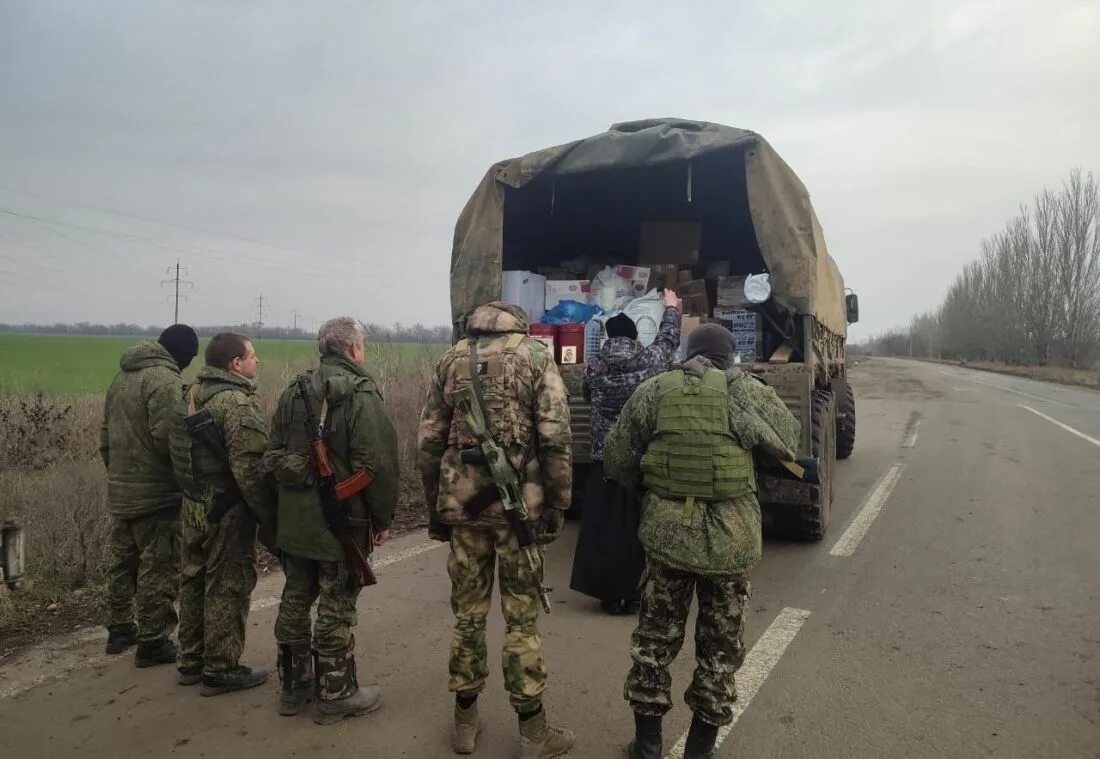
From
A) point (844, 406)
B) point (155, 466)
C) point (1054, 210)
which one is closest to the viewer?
point (155, 466)

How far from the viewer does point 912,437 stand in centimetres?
1238

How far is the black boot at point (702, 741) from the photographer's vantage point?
265 cm

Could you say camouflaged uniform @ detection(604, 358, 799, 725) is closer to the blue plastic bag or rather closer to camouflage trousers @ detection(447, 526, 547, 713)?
camouflage trousers @ detection(447, 526, 547, 713)

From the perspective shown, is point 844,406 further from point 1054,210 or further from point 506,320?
point 1054,210

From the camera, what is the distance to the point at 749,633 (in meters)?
3.99

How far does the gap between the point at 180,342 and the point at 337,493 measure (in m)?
1.59

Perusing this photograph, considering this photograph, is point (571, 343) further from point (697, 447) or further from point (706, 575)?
point (706, 575)

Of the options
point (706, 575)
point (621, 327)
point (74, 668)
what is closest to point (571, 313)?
point (621, 327)

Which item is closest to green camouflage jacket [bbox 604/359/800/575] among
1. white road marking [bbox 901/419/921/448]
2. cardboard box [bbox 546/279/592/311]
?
cardboard box [bbox 546/279/592/311]

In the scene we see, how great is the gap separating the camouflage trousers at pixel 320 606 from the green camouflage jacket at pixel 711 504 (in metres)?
1.33

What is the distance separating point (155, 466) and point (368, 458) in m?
1.39

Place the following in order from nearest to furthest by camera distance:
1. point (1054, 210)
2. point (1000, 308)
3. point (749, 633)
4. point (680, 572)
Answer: point (680, 572)
point (749, 633)
point (1054, 210)
point (1000, 308)

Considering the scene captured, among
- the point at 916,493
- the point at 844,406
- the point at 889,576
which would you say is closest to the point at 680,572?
the point at 889,576

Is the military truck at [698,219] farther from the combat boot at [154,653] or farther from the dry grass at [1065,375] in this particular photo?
the dry grass at [1065,375]
